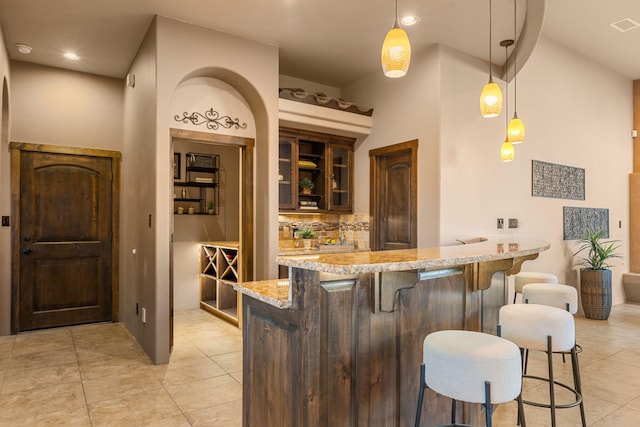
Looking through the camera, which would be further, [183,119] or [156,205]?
[183,119]

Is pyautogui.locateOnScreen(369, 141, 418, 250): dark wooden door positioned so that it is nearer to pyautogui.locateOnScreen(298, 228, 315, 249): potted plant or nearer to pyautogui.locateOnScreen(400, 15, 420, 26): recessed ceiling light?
pyautogui.locateOnScreen(298, 228, 315, 249): potted plant

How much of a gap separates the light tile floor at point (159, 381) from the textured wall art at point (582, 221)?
1.55 metres

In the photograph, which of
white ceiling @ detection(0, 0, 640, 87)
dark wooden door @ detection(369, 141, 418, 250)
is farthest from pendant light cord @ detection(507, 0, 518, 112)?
dark wooden door @ detection(369, 141, 418, 250)

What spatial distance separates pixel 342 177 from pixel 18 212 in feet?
12.7

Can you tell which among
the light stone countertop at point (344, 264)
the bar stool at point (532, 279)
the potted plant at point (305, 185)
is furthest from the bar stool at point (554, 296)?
the potted plant at point (305, 185)

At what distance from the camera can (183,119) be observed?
13.0 feet

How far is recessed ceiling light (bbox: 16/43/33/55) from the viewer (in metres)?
4.23

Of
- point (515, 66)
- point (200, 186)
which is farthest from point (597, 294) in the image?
point (200, 186)

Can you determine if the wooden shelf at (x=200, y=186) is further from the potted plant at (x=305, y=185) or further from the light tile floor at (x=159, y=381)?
the light tile floor at (x=159, y=381)

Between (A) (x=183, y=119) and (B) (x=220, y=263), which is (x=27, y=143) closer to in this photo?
(A) (x=183, y=119)

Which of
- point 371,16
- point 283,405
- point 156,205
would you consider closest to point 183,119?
point 156,205

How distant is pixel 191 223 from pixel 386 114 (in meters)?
3.11

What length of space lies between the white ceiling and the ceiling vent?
0.08 metres

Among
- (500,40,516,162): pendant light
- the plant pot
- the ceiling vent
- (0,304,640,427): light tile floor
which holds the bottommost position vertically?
(0,304,640,427): light tile floor
